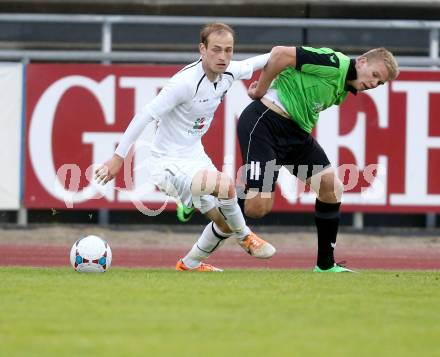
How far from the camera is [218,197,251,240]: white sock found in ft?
31.3

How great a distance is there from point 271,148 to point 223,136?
4774mm

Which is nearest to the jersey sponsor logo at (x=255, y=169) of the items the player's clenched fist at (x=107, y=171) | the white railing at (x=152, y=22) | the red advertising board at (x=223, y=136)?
the player's clenched fist at (x=107, y=171)

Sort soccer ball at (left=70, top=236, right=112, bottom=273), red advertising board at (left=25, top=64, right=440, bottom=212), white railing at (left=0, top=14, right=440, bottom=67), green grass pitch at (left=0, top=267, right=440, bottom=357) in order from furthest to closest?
white railing at (left=0, top=14, right=440, bottom=67)
red advertising board at (left=25, top=64, right=440, bottom=212)
soccer ball at (left=70, top=236, right=112, bottom=273)
green grass pitch at (left=0, top=267, right=440, bottom=357)

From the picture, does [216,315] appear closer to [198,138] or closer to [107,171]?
[107,171]

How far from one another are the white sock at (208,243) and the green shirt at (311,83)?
115 centimetres

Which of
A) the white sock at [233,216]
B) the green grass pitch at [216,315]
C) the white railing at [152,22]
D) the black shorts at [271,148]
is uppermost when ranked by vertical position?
the white railing at [152,22]

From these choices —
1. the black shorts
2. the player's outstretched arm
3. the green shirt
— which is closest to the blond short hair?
the green shirt

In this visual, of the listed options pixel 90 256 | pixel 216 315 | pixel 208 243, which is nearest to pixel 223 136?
pixel 208 243

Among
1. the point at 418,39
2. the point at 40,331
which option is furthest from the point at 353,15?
the point at 40,331

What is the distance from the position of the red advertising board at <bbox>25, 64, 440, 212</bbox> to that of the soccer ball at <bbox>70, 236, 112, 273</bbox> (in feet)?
15.8

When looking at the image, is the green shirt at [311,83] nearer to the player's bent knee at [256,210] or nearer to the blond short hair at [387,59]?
the blond short hair at [387,59]

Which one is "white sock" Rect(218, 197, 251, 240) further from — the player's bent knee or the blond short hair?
the blond short hair

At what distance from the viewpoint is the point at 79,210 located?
15156 millimetres

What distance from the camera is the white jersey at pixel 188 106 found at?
934cm
